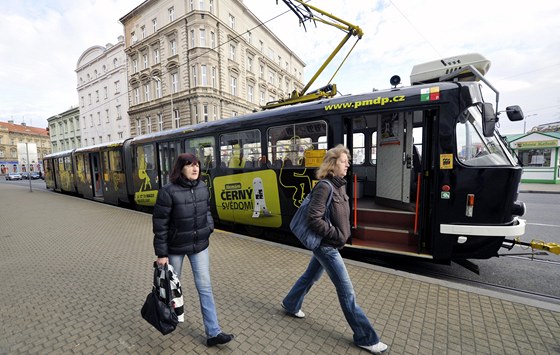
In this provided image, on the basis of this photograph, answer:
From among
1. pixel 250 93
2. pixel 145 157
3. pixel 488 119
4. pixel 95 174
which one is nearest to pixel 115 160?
pixel 145 157

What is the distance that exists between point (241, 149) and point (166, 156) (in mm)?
3631

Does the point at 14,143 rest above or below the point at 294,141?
above

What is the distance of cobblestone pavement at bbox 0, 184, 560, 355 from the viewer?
2602mm

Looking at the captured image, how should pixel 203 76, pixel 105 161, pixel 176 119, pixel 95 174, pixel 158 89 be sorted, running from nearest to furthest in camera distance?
pixel 105 161 < pixel 95 174 < pixel 203 76 < pixel 176 119 < pixel 158 89

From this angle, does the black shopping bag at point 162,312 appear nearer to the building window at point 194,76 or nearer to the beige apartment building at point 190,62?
the beige apartment building at point 190,62

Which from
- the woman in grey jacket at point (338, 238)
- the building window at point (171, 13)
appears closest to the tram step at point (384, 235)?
the woman in grey jacket at point (338, 238)

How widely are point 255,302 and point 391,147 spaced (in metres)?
4.04

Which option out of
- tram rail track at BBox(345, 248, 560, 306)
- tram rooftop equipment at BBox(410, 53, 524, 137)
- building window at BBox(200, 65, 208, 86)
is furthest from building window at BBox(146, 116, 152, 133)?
tram rooftop equipment at BBox(410, 53, 524, 137)

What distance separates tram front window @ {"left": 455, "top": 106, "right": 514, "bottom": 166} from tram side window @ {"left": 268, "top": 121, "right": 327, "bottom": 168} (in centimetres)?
213

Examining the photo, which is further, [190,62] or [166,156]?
[190,62]

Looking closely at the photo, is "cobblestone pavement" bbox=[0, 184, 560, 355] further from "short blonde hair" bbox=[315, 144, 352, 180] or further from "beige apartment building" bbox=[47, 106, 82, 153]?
"beige apartment building" bbox=[47, 106, 82, 153]

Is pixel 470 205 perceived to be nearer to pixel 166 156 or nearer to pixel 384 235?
pixel 384 235

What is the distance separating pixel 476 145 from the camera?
4055mm

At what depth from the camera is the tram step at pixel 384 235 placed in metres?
4.39
